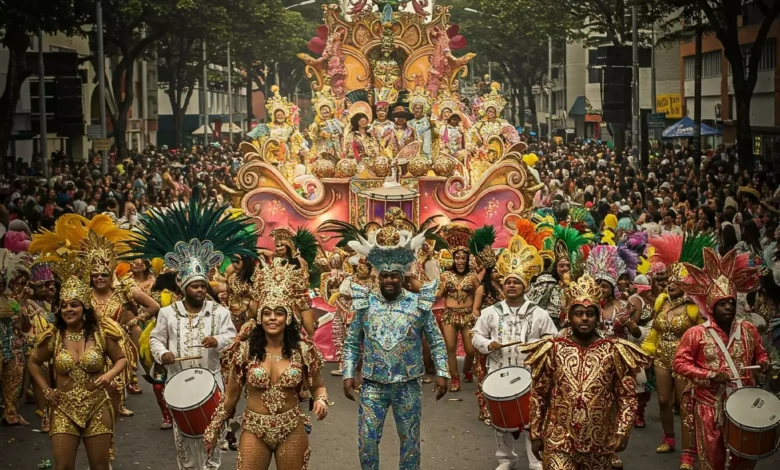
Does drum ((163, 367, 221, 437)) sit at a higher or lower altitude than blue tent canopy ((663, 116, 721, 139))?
lower

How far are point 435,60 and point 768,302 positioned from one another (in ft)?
38.6

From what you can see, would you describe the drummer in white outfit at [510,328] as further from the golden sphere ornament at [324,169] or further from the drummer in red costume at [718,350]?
the golden sphere ornament at [324,169]

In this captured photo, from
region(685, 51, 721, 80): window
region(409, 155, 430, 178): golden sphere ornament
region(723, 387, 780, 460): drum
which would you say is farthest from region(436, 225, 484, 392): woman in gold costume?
region(685, 51, 721, 80): window

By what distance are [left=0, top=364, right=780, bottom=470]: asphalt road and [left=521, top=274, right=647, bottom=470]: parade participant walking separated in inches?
115

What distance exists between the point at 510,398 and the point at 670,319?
207 centimetres

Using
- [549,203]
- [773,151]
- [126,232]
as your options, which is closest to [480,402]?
[126,232]

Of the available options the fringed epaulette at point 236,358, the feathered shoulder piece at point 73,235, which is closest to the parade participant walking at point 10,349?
the feathered shoulder piece at point 73,235

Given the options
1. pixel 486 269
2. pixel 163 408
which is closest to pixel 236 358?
pixel 163 408

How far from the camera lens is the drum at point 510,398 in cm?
1098

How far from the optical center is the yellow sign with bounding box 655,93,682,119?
217 feet

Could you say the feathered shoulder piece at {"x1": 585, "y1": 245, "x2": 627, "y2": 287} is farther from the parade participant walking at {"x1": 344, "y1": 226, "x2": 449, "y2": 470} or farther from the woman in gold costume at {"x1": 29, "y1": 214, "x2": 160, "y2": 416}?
the woman in gold costume at {"x1": 29, "y1": 214, "x2": 160, "y2": 416}

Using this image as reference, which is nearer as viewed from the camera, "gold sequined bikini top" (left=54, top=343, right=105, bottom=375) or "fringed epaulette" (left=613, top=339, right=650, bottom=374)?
"fringed epaulette" (left=613, top=339, right=650, bottom=374)

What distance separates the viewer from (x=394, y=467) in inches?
468

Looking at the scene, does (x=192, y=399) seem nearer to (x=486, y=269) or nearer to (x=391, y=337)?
(x=391, y=337)
